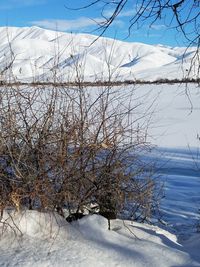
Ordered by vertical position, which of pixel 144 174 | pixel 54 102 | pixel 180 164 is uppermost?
pixel 54 102

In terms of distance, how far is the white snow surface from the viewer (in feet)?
10.1

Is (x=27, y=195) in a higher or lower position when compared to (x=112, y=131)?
lower

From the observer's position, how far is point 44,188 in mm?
3654

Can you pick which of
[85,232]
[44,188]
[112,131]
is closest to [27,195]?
[44,188]

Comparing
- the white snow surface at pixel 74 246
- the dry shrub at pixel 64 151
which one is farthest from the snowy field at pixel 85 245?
the dry shrub at pixel 64 151

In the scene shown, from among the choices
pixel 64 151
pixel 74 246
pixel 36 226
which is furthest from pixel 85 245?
pixel 64 151

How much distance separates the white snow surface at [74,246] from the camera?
3.08m

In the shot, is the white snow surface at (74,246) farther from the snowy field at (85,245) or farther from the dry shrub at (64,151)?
the dry shrub at (64,151)

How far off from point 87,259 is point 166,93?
22185mm

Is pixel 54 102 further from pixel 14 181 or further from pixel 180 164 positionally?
pixel 180 164

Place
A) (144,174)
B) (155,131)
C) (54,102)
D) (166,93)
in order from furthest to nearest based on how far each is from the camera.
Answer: (166,93) < (155,131) < (144,174) < (54,102)

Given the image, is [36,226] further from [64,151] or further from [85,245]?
[64,151]

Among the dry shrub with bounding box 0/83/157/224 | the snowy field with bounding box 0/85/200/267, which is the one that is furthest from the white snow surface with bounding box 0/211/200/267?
the dry shrub with bounding box 0/83/157/224

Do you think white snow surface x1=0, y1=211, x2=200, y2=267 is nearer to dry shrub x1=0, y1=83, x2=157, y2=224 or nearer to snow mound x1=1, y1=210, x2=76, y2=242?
snow mound x1=1, y1=210, x2=76, y2=242
